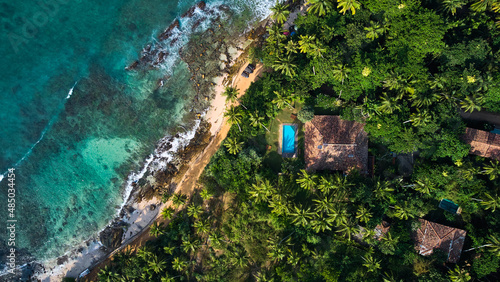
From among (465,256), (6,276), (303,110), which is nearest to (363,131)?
(303,110)

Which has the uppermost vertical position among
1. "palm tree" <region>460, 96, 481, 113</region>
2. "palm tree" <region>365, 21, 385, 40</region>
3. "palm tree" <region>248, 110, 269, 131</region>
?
"palm tree" <region>365, 21, 385, 40</region>

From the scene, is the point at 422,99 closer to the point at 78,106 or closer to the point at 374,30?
the point at 374,30

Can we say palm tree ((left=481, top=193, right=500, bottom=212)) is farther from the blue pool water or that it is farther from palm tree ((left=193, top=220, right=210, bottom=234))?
palm tree ((left=193, top=220, right=210, bottom=234))

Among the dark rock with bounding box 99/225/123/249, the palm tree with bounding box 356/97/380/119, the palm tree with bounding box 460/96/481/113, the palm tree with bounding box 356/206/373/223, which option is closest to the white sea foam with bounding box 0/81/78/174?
the dark rock with bounding box 99/225/123/249

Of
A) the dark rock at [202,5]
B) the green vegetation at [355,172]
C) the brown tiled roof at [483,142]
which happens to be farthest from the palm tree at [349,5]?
the brown tiled roof at [483,142]

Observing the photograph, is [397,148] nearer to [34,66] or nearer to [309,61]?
[309,61]

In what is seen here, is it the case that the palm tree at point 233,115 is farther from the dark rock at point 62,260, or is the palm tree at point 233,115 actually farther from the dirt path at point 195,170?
the dark rock at point 62,260

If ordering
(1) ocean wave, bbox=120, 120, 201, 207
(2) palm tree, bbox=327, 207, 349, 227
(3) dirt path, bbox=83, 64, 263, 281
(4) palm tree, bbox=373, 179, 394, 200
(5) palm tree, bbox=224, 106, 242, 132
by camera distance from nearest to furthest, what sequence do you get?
(2) palm tree, bbox=327, 207, 349, 227, (4) palm tree, bbox=373, 179, 394, 200, (5) palm tree, bbox=224, 106, 242, 132, (3) dirt path, bbox=83, 64, 263, 281, (1) ocean wave, bbox=120, 120, 201, 207

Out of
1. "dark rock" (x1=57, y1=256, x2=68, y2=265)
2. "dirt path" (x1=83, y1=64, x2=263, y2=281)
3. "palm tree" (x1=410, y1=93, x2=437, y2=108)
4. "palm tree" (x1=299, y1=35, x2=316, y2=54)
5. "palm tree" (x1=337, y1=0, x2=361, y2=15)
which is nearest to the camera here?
"palm tree" (x1=337, y1=0, x2=361, y2=15)
